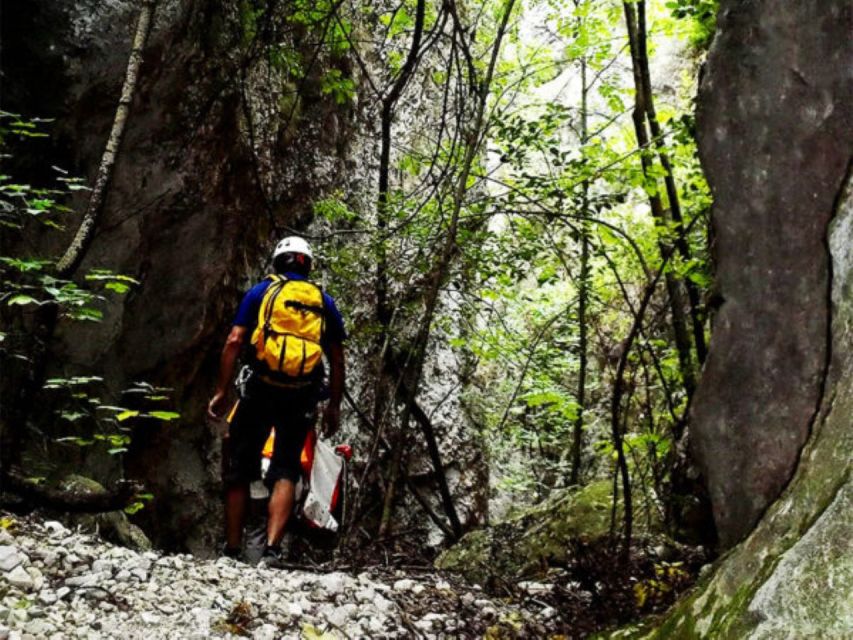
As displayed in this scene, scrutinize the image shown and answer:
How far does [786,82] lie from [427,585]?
298 cm

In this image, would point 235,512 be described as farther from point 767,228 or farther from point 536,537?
point 767,228

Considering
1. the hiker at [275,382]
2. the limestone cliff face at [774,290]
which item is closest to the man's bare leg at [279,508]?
the hiker at [275,382]

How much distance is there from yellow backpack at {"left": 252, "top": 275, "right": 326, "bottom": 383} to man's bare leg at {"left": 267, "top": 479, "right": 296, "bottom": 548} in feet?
2.28

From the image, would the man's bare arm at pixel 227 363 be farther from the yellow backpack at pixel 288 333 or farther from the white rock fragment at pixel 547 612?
the white rock fragment at pixel 547 612

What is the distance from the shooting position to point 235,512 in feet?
15.2

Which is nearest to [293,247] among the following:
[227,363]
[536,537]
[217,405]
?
[227,363]

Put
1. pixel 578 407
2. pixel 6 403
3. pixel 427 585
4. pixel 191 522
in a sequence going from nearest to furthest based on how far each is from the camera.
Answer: pixel 427 585 → pixel 6 403 → pixel 191 522 → pixel 578 407

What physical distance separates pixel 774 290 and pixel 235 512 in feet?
11.2

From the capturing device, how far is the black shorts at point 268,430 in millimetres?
4605

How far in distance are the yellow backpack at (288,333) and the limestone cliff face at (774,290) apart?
92.1 inches

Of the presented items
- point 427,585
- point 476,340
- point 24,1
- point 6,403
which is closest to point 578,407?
point 476,340

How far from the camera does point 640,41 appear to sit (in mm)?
6039

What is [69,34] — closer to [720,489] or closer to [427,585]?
[427,585]

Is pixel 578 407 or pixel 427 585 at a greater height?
pixel 578 407
